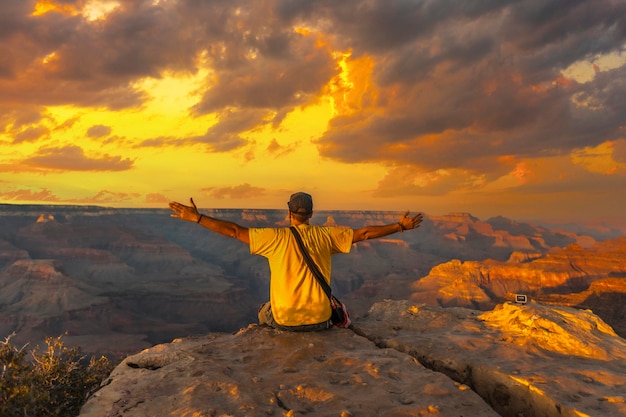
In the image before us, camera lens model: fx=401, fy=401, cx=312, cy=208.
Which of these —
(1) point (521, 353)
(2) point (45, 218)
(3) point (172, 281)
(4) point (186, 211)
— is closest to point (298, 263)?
(4) point (186, 211)

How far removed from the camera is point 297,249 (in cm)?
510

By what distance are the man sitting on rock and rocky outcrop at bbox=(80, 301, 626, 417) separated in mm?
297

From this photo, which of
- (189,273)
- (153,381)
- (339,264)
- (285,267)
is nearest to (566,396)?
(285,267)

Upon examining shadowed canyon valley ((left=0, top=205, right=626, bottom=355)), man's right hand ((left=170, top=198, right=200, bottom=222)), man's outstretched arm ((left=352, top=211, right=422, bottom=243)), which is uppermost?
man's right hand ((left=170, top=198, right=200, bottom=222))

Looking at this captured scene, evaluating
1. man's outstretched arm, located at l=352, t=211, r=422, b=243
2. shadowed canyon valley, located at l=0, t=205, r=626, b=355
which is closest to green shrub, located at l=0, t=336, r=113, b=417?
man's outstretched arm, located at l=352, t=211, r=422, b=243

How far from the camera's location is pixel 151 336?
65.9 metres

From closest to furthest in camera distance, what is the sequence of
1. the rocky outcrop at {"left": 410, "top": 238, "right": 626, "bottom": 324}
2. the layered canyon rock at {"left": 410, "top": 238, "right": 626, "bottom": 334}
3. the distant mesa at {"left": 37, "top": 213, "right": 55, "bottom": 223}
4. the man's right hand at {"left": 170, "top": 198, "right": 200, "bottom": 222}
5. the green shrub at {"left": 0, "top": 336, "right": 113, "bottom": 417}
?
the green shrub at {"left": 0, "top": 336, "right": 113, "bottom": 417}, the man's right hand at {"left": 170, "top": 198, "right": 200, "bottom": 222}, the layered canyon rock at {"left": 410, "top": 238, "right": 626, "bottom": 334}, the rocky outcrop at {"left": 410, "top": 238, "right": 626, "bottom": 324}, the distant mesa at {"left": 37, "top": 213, "right": 55, "bottom": 223}

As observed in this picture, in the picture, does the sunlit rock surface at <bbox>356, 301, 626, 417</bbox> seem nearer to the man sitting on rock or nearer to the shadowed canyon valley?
the man sitting on rock

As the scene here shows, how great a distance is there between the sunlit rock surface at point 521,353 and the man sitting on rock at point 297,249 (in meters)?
1.44

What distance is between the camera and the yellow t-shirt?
16.7 feet

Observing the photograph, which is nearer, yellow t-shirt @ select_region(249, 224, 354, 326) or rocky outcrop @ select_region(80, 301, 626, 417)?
rocky outcrop @ select_region(80, 301, 626, 417)

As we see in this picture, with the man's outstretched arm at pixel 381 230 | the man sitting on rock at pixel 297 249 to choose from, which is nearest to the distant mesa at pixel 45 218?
the man sitting on rock at pixel 297 249

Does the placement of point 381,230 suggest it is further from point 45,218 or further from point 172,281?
point 45,218

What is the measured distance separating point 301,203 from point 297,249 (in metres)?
0.60
